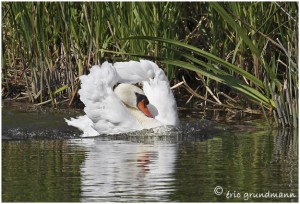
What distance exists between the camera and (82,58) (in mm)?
11281

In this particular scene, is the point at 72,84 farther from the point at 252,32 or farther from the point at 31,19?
the point at 252,32

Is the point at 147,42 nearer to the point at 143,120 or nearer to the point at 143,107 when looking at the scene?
the point at 143,107

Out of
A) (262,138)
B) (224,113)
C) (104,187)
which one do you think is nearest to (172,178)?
(104,187)

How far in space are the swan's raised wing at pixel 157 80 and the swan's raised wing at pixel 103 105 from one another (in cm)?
17

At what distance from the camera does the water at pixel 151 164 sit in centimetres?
629

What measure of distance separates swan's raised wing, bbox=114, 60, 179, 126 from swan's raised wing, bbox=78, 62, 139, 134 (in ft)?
0.56

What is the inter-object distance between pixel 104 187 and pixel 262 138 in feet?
9.56

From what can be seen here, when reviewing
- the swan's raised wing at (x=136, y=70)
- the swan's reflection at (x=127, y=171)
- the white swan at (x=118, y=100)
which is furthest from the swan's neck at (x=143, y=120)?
the swan's reflection at (x=127, y=171)

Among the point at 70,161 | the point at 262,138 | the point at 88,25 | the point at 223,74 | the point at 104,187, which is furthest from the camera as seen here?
the point at 88,25

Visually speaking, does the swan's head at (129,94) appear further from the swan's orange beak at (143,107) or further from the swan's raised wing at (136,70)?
the swan's raised wing at (136,70)

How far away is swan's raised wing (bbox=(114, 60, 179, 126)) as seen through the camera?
9.85 metres

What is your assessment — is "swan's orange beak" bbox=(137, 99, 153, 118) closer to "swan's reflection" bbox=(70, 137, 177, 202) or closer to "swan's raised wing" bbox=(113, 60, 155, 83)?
"swan's raised wing" bbox=(113, 60, 155, 83)

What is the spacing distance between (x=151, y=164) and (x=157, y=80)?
2475 millimetres

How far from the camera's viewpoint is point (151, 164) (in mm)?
7574
